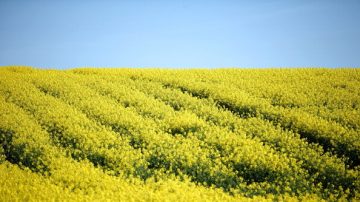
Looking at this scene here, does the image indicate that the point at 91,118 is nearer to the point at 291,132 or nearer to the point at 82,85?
the point at 82,85

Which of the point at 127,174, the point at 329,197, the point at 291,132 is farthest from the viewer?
the point at 291,132

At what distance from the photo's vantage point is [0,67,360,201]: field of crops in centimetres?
1145

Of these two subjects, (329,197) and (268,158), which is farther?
(268,158)

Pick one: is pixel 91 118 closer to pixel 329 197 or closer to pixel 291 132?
pixel 291 132

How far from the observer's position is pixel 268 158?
13.2m

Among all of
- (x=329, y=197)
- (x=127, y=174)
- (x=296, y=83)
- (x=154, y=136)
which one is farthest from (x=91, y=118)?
(x=296, y=83)

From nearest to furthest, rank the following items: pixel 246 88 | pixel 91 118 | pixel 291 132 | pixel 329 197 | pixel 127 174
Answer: pixel 329 197
pixel 127 174
pixel 291 132
pixel 91 118
pixel 246 88

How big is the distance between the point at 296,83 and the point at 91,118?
11201 mm

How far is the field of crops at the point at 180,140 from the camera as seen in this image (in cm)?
1145

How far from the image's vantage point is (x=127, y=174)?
12906 mm

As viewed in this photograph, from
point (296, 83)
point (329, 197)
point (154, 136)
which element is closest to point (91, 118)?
point (154, 136)

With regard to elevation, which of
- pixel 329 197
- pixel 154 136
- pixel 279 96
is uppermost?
pixel 279 96

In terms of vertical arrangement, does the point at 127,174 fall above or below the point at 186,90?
below

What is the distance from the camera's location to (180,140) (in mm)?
14969
